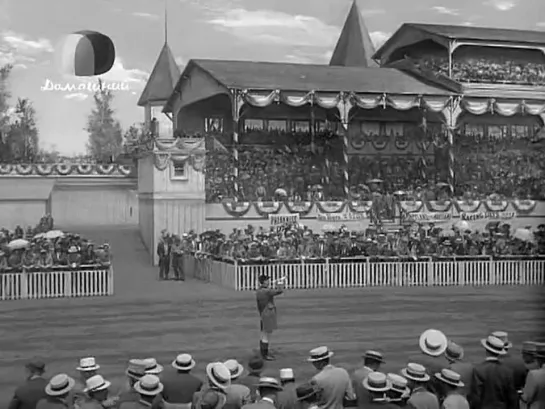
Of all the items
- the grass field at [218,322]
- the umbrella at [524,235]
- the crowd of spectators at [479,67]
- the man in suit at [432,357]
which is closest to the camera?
the man in suit at [432,357]

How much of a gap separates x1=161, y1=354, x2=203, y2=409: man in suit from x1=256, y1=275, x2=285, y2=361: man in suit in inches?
83.9

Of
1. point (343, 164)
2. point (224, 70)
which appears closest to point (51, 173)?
point (224, 70)

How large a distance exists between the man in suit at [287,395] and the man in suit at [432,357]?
1056mm

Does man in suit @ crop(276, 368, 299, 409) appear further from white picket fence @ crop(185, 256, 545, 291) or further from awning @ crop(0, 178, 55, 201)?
awning @ crop(0, 178, 55, 201)

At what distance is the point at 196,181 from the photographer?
27.2ft

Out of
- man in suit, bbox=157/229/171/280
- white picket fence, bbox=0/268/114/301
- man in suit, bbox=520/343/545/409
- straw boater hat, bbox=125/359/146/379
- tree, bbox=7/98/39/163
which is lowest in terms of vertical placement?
man in suit, bbox=520/343/545/409

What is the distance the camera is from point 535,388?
6.37 meters

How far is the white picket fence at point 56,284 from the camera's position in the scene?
7805 millimetres

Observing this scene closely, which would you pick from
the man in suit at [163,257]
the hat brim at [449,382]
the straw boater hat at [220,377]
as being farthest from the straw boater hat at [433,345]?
the man in suit at [163,257]

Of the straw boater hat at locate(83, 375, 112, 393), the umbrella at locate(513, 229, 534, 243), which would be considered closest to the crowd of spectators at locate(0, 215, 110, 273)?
the straw boater hat at locate(83, 375, 112, 393)

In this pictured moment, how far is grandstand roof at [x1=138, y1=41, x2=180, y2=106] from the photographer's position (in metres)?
8.16

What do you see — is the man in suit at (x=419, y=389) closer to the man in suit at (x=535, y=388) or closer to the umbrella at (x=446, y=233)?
the man in suit at (x=535, y=388)

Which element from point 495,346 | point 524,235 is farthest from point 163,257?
point 524,235

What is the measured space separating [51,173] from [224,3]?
263 centimetres
